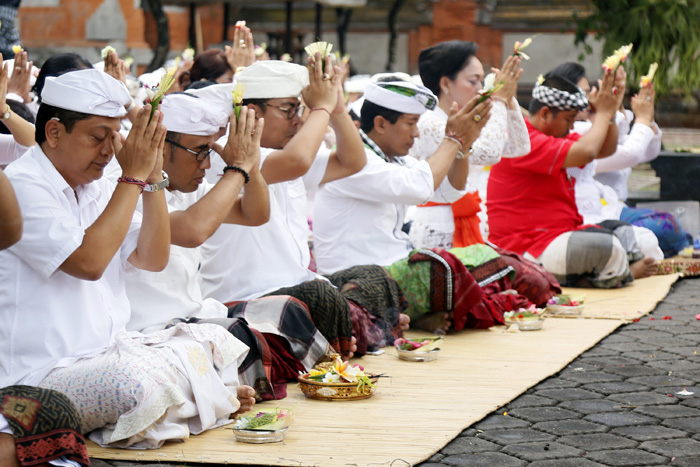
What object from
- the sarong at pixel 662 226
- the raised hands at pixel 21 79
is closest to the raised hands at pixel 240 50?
the raised hands at pixel 21 79

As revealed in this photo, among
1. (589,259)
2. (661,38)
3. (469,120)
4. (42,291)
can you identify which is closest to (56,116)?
(42,291)

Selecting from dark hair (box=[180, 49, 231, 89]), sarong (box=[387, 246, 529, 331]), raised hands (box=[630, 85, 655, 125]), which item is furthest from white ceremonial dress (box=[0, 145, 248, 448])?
raised hands (box=[630, 85, 655, 125])

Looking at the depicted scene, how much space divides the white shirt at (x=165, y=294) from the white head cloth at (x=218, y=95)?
473mm

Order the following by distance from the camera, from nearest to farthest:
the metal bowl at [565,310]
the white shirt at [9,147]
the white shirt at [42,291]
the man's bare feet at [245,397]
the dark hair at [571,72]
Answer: the white shirt at [42,291]
the man's bare feet at [245,397]
the white shirt at [9,147]
the metal bowl at [565,310]
the dark hair at [571,72]

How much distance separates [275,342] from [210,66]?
2694 millimetres

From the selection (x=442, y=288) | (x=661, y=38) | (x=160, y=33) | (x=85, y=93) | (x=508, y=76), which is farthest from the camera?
(x=160, y=33)

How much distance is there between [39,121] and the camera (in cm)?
376

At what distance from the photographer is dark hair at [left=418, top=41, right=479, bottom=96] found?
6688 mm

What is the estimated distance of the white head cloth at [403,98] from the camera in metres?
5.80

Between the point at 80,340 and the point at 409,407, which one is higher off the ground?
the point at 80,340

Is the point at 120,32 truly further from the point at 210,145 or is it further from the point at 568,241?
the point at 210,145

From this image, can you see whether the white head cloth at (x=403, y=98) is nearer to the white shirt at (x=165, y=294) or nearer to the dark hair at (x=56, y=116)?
the white shirt at (x=165, y=294)

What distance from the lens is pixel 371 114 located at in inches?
234

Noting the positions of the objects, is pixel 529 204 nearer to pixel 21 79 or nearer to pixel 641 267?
pixel 641 267
